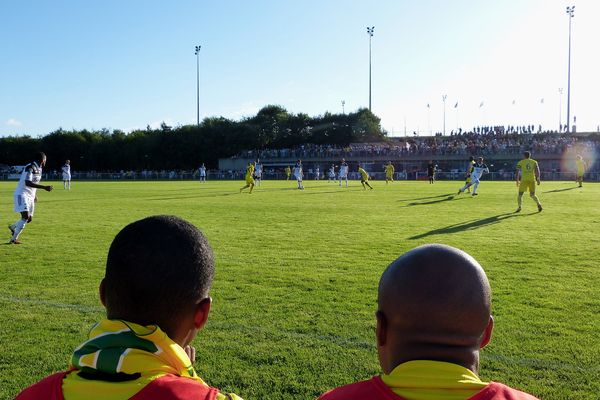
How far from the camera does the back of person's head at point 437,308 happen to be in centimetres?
185

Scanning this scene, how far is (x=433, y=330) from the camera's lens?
1855 millimetres

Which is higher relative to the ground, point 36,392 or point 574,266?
point 36,392

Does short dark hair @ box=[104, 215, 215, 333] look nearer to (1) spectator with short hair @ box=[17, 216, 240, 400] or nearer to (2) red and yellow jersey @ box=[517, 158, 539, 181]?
(1) spectator with short hair @ box=[17, 216, 240, 400]

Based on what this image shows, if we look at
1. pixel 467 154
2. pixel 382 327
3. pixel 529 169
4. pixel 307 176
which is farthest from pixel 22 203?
pixel 307 176

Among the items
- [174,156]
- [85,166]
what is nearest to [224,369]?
[174,156]

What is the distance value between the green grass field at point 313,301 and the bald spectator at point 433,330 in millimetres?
2512

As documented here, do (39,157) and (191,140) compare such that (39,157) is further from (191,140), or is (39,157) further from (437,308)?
(191,140)

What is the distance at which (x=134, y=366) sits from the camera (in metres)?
1.76

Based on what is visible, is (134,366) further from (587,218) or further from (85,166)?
(85,166)

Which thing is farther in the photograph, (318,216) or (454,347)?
(318,216)

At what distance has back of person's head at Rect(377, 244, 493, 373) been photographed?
185cm

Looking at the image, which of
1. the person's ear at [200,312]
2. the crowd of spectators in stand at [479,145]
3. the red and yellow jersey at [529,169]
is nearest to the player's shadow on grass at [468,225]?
the red and yellow jersey at [529,169]

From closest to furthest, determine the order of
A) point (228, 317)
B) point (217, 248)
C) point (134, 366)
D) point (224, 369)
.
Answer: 1. point (134, 366)
2. point (224, 369)
3. point (228, 317)
4. point (217, 248)

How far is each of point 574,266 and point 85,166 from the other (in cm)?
9667
